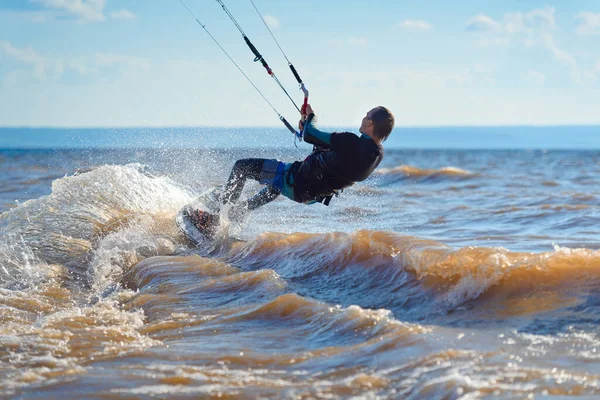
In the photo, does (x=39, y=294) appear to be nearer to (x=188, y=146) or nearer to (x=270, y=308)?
(x=270, y=308)

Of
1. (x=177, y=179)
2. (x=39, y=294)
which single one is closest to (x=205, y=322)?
(x=39, y=294)

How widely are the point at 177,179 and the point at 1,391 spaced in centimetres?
988

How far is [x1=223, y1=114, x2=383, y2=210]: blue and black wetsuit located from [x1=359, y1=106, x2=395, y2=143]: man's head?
0.26 feet

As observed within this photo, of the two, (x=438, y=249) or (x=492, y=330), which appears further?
(x=438, y=249)

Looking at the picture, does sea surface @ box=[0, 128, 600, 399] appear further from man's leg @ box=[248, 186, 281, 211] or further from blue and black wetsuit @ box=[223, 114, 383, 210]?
blue and black wetsuit @ box=[223, 114, 383, 210]

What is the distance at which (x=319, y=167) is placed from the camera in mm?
8617

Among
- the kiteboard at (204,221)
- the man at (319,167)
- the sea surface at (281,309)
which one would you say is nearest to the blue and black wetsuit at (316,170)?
the man at (319,167)

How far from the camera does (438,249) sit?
24.8ft

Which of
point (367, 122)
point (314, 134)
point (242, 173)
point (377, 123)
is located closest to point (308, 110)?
point (314, 134)

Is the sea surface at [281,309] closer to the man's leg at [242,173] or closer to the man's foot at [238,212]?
the man's foot at [238,212]

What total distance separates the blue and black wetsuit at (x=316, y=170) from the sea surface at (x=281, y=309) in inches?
26.3

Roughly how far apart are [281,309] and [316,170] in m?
2.65

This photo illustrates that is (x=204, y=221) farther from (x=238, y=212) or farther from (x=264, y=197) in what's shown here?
(x=264, y=197)

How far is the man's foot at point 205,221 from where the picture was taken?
10.3 meters
